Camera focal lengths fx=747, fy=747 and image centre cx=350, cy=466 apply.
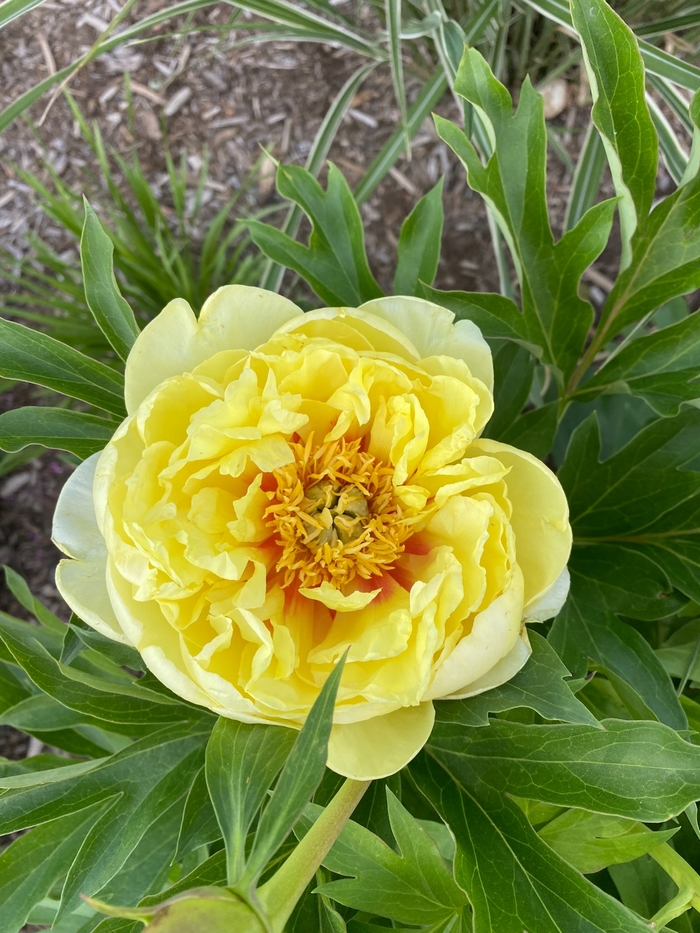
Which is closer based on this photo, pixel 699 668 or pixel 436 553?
pixel 436 553

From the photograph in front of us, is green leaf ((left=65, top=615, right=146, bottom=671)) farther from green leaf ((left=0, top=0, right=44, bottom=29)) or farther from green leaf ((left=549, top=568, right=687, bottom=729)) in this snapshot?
green leaf ((left=0, top=0, right=44, bottom=29))

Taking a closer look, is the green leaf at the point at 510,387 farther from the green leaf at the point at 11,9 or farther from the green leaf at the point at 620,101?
the green leaf at the point at 11,9

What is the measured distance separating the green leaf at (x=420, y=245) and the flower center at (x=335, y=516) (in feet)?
0.71

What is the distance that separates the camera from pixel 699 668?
0.70 metres

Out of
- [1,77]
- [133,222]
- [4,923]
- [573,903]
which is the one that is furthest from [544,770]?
[1,77]

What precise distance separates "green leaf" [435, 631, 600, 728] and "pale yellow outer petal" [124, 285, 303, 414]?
0.30 meters

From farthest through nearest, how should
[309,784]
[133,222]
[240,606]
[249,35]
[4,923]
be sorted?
[249,35] → [133,222] → [4,923] → [240,606] → [309,784]

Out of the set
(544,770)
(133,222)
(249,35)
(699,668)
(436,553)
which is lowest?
(699,668)

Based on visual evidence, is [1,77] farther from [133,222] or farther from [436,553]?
[436,553]

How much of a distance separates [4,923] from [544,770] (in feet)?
1.57

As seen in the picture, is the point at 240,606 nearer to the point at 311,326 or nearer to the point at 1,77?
the point at 311,326

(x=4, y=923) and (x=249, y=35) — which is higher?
(x=249, y=35)

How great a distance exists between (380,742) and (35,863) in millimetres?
385

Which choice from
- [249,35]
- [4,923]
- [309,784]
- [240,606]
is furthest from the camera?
[249,35]
